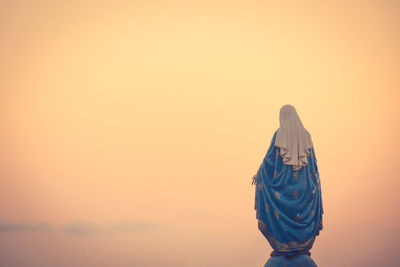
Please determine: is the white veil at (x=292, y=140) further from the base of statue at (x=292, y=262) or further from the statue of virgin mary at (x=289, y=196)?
the base of statue at (x=292, y=262)

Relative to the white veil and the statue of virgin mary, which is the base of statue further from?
the white veil

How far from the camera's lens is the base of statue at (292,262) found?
Result: 9180 mm

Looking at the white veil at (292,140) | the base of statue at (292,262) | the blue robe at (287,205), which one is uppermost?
the white veil at (292,140)

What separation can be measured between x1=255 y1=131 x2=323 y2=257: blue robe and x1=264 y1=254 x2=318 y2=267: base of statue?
86 mm

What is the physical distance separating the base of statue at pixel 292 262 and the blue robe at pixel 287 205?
0.28 feet

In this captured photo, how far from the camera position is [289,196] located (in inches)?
373

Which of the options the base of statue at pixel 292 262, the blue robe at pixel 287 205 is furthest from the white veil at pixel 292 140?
the base of statue at pixel 292 262

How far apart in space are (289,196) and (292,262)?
1173 mm

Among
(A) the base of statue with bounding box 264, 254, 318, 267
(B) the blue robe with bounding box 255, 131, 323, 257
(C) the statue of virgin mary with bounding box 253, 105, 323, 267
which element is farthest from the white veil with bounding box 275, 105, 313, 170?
(A) the base of statue with bounding box 264, 254, 318, 267

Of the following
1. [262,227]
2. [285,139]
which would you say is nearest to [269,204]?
A: [262,227]

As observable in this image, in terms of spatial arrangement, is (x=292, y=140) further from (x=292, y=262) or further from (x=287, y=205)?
(x=292, y=262)

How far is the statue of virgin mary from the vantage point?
30.5ft

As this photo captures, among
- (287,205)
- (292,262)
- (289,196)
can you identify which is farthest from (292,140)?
(292,262)

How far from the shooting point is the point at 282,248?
9250 mm
